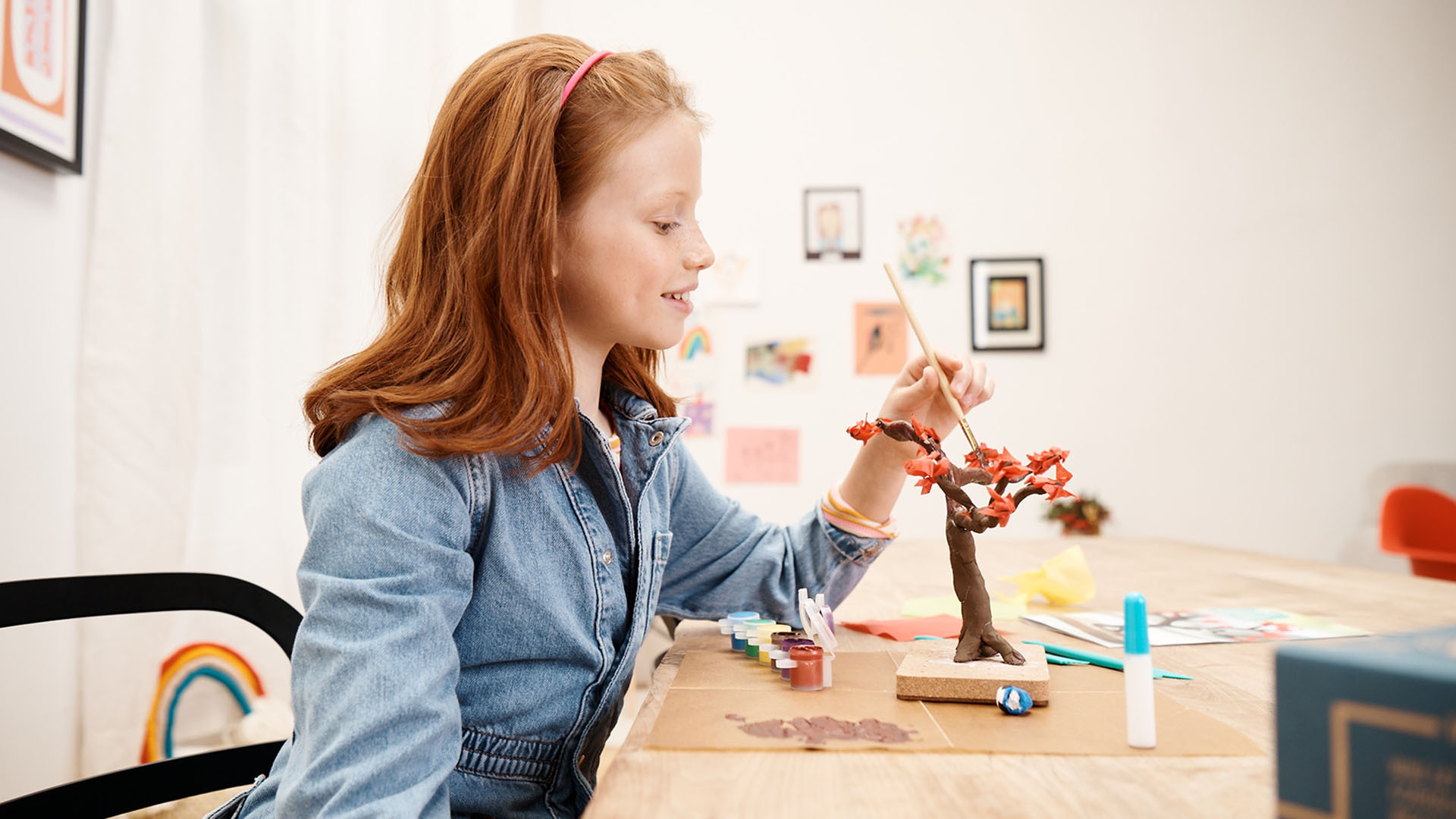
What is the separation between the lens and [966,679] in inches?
26.9

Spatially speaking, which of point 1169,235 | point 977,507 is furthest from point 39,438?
point 1169,235

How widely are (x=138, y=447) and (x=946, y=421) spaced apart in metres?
1.29

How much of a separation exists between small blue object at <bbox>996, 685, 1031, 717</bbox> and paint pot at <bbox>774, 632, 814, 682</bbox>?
0.53ft

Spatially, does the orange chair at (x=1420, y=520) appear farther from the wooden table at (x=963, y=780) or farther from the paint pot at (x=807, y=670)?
the paint pot at (x=807, y=670)

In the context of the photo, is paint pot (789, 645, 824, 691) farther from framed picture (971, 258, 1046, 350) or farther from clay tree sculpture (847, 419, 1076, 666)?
framed picture (971, 258, 1046, 350)

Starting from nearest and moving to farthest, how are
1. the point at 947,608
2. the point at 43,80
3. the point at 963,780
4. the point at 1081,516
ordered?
the point at 963,780, the point at 947,608, the point at 43,80, the point at 1081,516

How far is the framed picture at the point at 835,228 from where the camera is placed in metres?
3.19

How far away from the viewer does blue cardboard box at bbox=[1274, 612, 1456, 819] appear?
0.94 feet

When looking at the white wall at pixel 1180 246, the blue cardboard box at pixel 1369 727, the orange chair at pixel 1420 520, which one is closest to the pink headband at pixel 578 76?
the blue cardboard box at pixel 1369 727

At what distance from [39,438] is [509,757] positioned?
3.52 feet

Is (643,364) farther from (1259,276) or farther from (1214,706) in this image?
(1259,276)


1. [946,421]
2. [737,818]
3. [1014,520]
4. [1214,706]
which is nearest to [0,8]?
[946,421]

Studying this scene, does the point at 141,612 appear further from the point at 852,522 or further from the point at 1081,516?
the point at 1081,516

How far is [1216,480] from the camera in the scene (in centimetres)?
314
